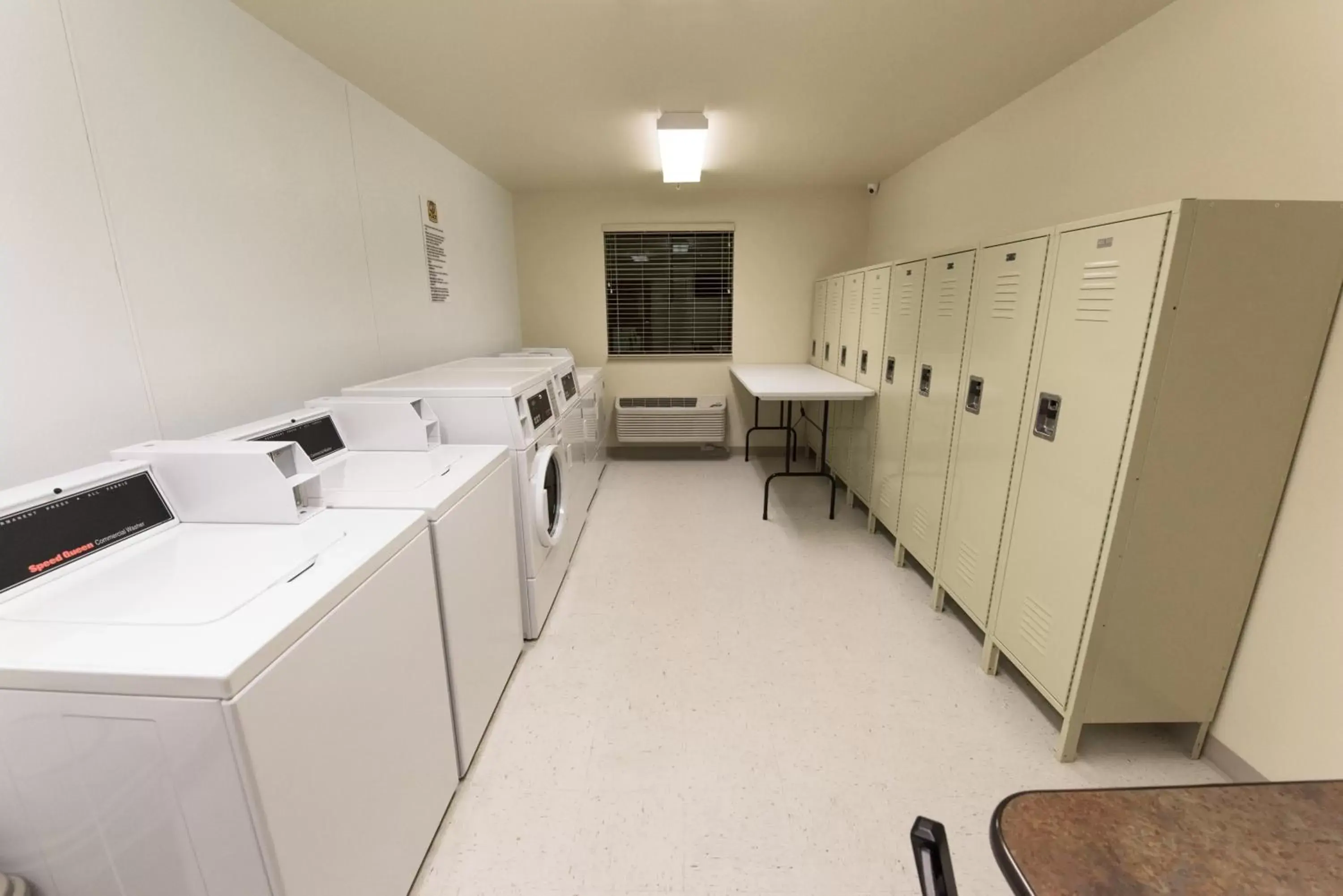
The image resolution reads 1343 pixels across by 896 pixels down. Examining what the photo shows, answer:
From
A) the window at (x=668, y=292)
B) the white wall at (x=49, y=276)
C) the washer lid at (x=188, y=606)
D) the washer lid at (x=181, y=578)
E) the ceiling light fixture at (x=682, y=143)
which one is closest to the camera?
the washer lid at (x=188, y=606)

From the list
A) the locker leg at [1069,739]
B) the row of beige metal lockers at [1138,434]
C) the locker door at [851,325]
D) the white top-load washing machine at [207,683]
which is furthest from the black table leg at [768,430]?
the white top-load washing machine at [207,683]

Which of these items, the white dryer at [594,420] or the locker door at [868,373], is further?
the white dryer at [594,420]

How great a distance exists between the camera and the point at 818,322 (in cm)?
500

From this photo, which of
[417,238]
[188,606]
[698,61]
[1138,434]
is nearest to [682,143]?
[698,61]

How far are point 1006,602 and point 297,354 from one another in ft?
9.74

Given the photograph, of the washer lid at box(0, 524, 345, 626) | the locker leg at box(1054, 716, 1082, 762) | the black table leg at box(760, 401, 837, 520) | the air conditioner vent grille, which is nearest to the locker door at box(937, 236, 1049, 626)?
the locker leg at box(1054, 716, 1082, 762)

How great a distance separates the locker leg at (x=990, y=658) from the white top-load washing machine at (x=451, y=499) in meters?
1.97

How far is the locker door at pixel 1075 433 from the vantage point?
5.06ft

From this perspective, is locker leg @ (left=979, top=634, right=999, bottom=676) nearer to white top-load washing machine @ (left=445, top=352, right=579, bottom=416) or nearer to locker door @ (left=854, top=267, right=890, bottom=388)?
locker door @ (left=854, top=267, right=890, bottom=388)

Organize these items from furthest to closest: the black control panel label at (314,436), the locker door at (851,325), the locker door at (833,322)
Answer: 1. the locker door at (833,322)
2. the locker door at (851,325)
3. the black control panel label at (314,436)

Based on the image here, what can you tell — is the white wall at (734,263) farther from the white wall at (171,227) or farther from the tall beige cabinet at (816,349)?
the white wall at (171,227)

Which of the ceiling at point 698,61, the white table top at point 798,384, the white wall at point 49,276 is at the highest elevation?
the ceiling at point 698,61

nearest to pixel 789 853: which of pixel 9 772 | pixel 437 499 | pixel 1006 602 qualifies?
pixel 1006 602

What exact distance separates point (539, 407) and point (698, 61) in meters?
1.70
